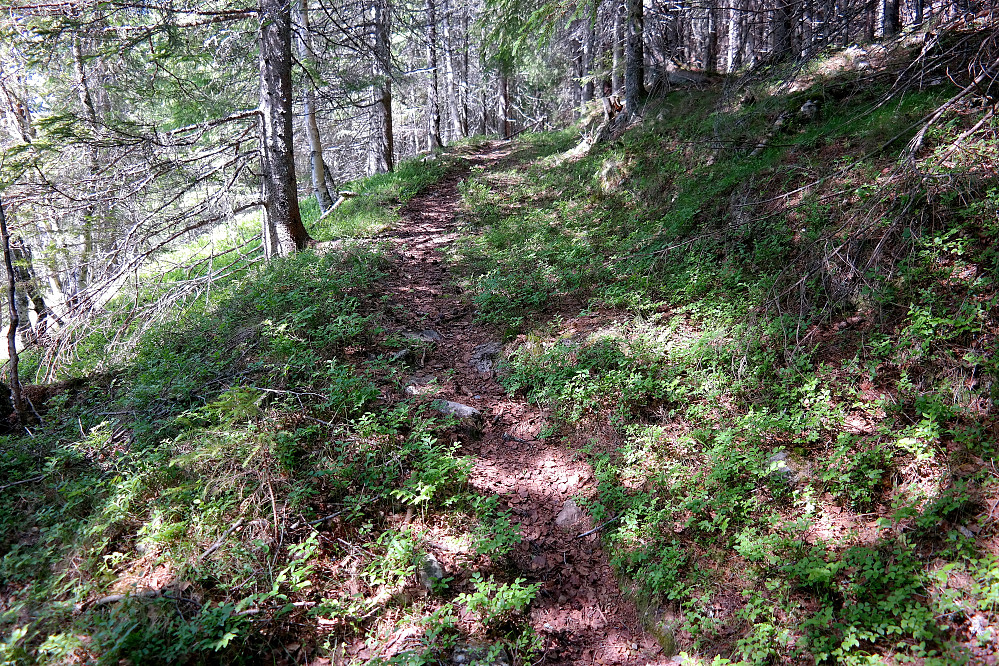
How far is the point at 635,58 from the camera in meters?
11.6

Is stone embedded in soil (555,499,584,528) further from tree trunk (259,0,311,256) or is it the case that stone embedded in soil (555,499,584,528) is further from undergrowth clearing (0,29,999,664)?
tree trunk (259,0,311,256)

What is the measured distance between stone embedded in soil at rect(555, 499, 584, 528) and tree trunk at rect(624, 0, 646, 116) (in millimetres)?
10551

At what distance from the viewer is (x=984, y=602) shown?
2.95 metres

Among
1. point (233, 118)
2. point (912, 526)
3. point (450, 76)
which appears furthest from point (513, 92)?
point (912, 526)

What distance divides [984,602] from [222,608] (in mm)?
4692

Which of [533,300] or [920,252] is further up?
[920,252]

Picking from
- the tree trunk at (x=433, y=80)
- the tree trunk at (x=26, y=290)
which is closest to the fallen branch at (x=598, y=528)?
the tree trunk at (x=26, y=290)

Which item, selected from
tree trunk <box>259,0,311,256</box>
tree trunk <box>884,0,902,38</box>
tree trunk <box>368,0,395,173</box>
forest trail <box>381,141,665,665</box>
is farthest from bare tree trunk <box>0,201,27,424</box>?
tree trunk <box>884,0,902,38</box>

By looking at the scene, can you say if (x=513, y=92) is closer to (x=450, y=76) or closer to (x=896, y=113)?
(x=450, y=76)

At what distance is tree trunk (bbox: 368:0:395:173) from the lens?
34.5ft

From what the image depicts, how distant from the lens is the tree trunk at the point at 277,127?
26.6ft

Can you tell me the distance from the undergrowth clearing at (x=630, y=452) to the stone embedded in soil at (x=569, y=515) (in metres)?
0.11

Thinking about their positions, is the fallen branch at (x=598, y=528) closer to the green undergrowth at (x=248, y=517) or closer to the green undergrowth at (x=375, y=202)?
the green undergrowth at (x=248, y=517)

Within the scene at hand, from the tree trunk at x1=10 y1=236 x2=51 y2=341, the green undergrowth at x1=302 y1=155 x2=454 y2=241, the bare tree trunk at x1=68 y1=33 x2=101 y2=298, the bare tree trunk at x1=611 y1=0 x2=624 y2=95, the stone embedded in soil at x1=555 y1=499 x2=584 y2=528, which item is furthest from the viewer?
the bare tree trunk at x1=611 y1=0 x2=624 y2=95
